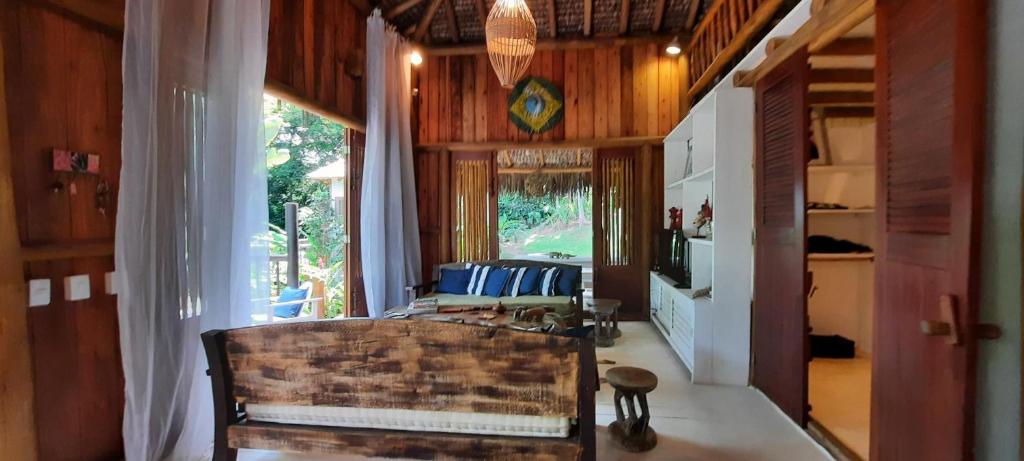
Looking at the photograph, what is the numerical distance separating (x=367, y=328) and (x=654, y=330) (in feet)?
12.8

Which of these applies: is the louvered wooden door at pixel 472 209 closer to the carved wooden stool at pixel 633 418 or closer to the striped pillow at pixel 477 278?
the striped pillow at pixel 477 278

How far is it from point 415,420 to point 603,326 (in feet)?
9.96

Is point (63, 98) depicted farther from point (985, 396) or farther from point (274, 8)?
point (985, 396)

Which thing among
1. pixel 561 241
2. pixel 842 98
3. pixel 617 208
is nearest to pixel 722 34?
pixel 842 98

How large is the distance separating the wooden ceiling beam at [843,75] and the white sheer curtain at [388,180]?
3.78 m

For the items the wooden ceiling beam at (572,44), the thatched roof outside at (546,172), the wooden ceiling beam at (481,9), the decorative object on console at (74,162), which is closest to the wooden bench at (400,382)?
the decorative object on console at (74,162)

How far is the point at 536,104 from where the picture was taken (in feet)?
17.5

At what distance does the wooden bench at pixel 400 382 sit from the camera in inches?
58.1

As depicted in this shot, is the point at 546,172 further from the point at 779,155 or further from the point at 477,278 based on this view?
the point at 779,155

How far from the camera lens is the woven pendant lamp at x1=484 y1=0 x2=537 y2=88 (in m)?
2.94

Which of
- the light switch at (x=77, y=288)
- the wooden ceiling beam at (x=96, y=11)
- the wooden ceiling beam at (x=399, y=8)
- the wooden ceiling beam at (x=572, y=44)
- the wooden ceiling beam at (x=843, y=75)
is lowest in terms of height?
the light switch at (x=77, y=288)

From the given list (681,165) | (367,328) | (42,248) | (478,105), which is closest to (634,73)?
(681,165)

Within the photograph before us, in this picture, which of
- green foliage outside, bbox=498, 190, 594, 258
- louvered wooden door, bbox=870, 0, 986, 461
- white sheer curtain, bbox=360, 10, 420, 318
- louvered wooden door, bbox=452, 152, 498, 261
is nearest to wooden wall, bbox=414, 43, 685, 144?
louvered wooden door, bbox=452, 152, 498, 261

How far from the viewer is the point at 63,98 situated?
185 centimetres
